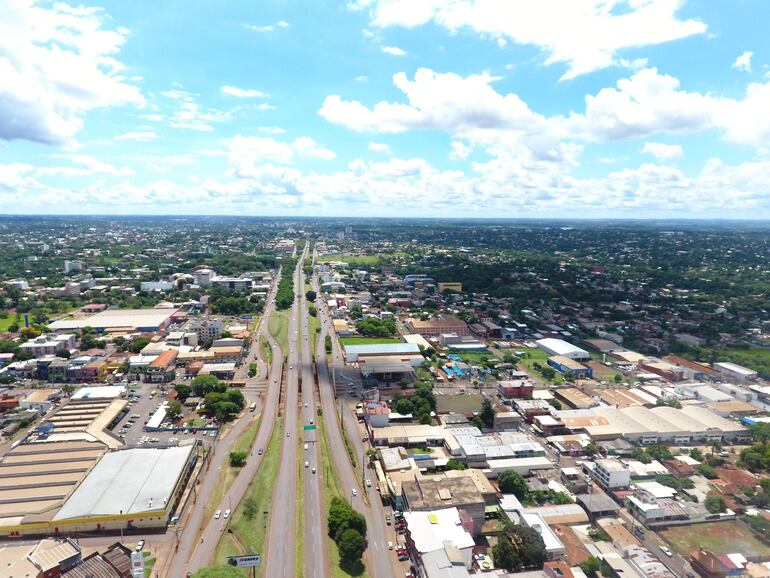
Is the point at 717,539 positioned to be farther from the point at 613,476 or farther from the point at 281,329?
the point at 281,329

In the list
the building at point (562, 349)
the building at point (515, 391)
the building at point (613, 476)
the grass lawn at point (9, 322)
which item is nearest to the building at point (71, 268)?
the grass lawn at point (9, 322)

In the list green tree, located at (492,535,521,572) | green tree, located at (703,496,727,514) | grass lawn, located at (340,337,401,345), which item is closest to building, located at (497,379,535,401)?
green tree, located at (703,496,727,514)


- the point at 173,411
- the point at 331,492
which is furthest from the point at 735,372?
the point at 173,411

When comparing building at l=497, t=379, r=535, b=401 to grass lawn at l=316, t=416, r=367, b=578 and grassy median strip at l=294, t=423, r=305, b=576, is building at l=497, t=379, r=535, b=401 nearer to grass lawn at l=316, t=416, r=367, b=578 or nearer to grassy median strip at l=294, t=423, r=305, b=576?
grass lawn at l=316, t=416, r=367, b=578

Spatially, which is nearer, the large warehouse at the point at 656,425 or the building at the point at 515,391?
the large warehouse at the point at 656,425

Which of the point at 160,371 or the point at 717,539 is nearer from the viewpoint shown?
the point at 717,539

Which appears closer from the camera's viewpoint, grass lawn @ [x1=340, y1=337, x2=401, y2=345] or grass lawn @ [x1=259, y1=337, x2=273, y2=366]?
grass lawn @ [x1=259, y1=337, x2=273, y2=366]

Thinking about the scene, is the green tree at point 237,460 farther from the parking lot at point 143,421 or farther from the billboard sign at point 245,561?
the billboard sign at point 245,561
